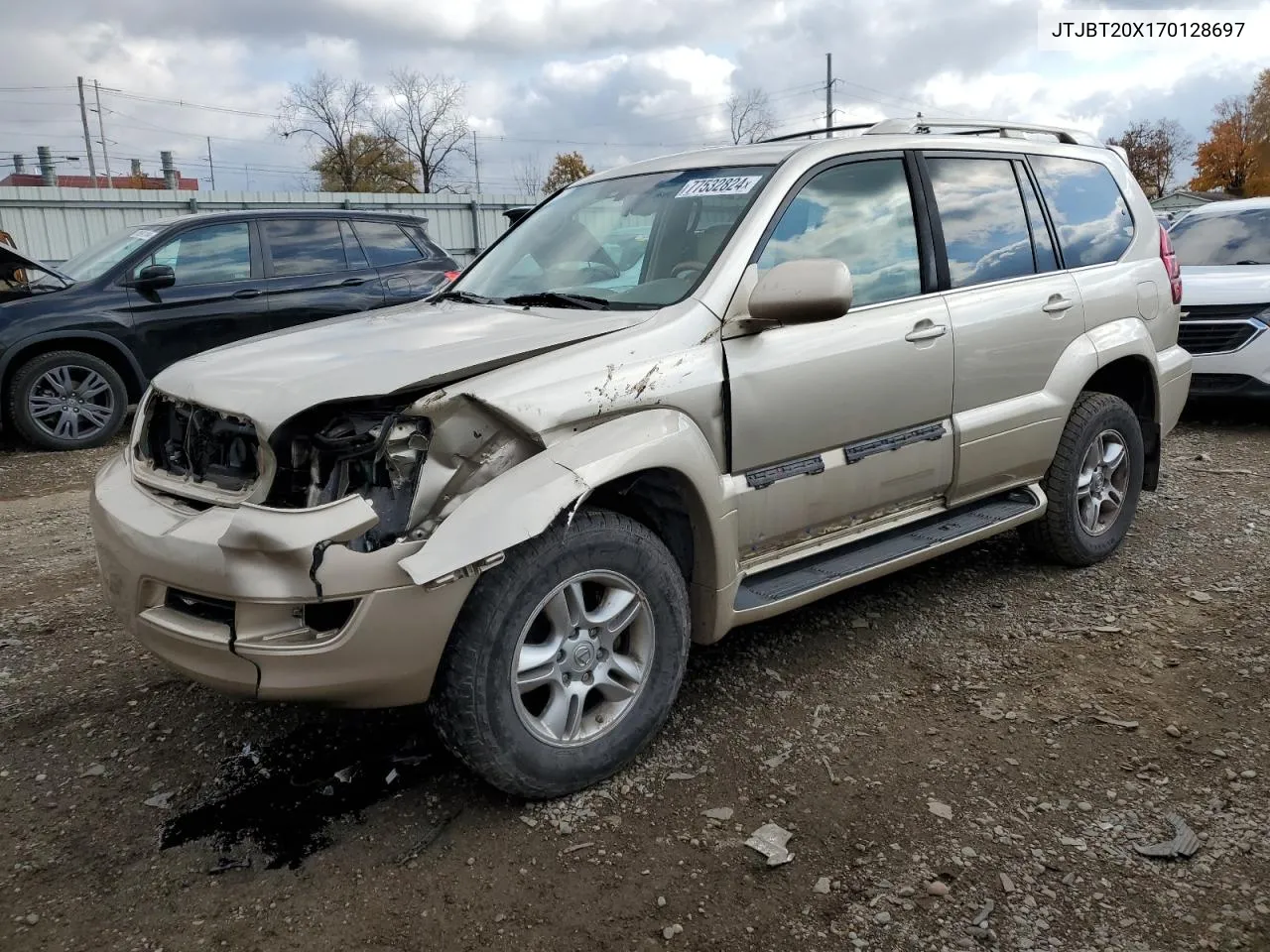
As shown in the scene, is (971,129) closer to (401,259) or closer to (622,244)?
(622,244)

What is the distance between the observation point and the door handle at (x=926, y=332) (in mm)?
3547

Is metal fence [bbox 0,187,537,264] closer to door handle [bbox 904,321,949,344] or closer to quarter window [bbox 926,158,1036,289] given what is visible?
quarter window [bbox 926,158,1036,289]

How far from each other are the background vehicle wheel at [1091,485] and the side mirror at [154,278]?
6587mm

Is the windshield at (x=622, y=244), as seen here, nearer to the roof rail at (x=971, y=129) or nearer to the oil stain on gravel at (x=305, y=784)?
the roof rail at (x=971, y=129)

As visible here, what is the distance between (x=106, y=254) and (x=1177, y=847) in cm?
848

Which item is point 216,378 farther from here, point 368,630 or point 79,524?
point 79,524

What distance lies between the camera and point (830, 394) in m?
3.30

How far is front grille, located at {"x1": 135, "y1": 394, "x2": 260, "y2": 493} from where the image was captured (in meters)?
2.68

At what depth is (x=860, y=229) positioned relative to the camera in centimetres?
357

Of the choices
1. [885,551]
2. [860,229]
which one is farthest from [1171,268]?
[885,551]

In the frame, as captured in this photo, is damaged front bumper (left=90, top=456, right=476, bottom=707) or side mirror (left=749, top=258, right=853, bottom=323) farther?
side mirror (left=749, top=258, right=853, bottom=323)

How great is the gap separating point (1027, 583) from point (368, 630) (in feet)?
10.4

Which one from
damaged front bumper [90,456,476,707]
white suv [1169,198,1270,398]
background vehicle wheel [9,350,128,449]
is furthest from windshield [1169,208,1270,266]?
background vehicle wheel [9,350,128,449]

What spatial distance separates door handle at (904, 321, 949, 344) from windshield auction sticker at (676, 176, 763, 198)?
769mm
